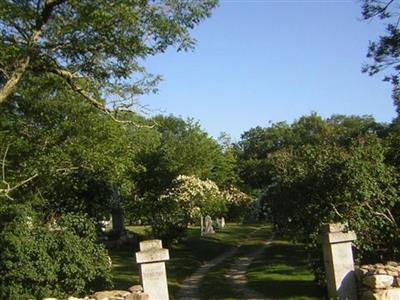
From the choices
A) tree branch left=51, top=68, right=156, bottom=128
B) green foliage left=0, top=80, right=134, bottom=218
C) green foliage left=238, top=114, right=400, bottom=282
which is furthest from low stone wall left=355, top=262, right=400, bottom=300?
green foliage left=0, top=80, right=134, bottom=218

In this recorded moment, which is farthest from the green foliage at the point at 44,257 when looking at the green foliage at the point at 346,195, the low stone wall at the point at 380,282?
the low stone wall at the point at 380,282

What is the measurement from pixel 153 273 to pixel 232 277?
8612 millimetres

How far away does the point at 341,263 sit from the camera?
11.5 meters

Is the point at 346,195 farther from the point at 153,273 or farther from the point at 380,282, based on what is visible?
the point at 153,273

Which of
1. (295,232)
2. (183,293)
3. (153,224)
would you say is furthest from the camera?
(153,224)

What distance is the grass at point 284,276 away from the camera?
14.5m

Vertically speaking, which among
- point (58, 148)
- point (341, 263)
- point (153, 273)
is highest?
point (58, 148)

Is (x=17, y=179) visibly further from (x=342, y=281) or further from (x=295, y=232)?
(x=342, y=281)

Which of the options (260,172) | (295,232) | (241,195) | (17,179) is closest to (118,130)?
(17,179)

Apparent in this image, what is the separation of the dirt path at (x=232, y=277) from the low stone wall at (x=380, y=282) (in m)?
3.53

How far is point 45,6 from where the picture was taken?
12164 millimetres

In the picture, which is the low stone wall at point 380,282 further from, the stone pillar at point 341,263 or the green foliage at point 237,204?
the green foliage at point 237,204

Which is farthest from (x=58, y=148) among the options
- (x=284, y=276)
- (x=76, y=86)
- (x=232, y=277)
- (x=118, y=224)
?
(x=118, y=224)

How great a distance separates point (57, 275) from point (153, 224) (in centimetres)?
1779
